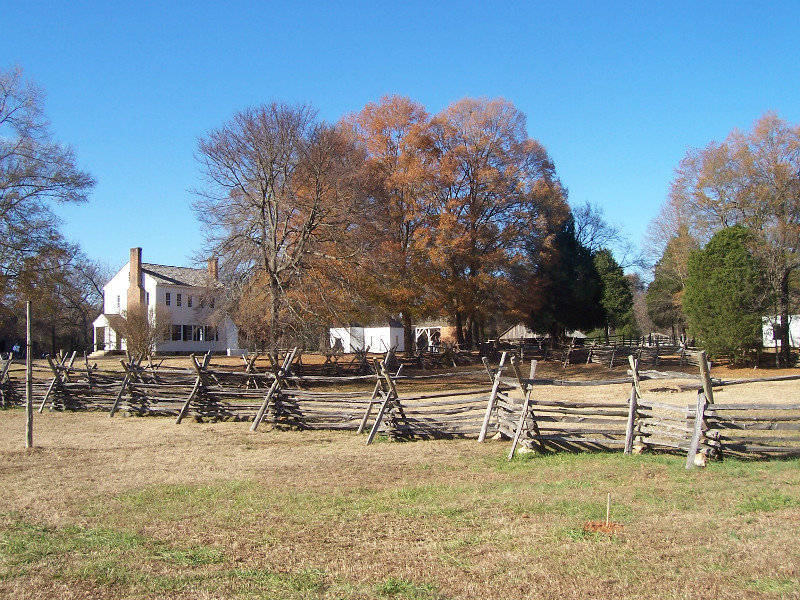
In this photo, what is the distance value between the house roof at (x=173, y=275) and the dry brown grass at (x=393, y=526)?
38199 millimetres

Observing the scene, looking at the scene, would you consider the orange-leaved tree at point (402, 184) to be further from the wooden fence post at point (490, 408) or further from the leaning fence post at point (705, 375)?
the leaning fence post at point (705, 375)

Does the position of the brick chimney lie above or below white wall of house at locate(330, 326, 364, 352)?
above

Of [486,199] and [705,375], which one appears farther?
[486,199]

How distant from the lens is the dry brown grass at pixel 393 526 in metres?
5.25

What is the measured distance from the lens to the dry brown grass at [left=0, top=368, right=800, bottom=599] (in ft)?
17.2

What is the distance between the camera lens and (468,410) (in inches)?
509

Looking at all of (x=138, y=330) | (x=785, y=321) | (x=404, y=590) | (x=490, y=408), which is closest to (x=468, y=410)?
(x=490, y=408)

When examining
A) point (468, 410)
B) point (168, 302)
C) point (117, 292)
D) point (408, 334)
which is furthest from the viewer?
point (117, 292)

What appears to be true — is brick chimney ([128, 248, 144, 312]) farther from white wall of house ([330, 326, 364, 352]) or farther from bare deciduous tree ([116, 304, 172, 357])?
white wall of house ([330, 326, 364, 352])

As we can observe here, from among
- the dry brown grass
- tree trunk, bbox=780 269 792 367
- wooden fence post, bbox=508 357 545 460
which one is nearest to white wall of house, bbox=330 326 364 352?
wooden fence post, bbox=508 357 545 460

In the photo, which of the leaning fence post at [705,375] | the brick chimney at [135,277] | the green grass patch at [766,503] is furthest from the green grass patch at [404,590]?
the brick chimney at [135,277]

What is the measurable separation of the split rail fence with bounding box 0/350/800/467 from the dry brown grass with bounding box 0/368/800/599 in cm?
55

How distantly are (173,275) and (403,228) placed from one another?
78.5 feet

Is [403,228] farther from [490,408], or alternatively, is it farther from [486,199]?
[490,408]
